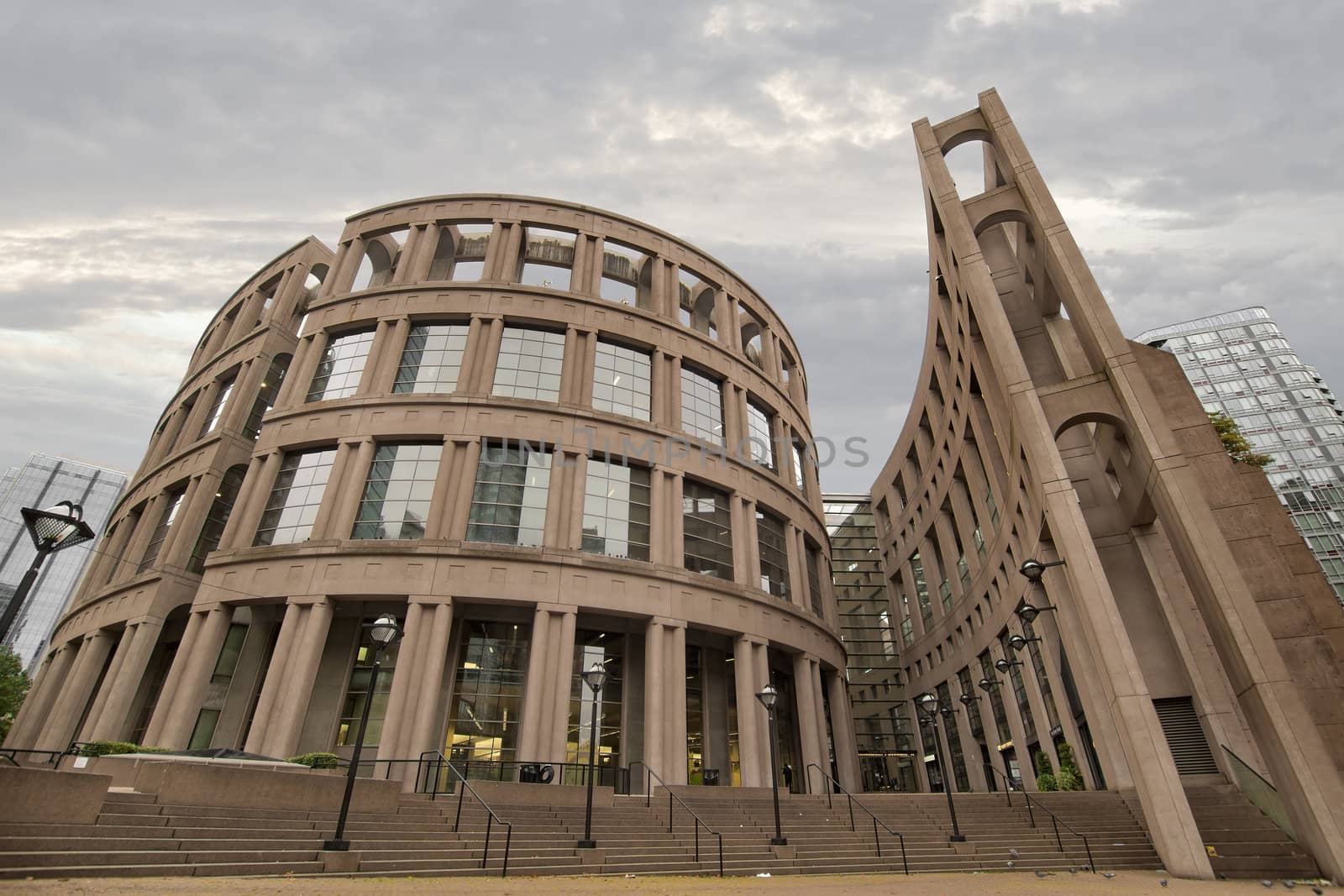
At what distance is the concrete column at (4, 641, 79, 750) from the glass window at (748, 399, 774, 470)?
109ft

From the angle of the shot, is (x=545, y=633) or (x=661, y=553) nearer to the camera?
(x=545, y=633)

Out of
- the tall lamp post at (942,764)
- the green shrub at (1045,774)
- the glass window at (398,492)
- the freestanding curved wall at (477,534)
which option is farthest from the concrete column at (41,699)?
the green shrub at (1045,774)

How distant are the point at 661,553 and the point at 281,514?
1501cm

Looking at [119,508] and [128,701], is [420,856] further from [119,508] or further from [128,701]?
[119,508]

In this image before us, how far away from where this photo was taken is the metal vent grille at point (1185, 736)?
63.4 feet

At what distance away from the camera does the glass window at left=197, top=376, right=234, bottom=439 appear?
3384 cm

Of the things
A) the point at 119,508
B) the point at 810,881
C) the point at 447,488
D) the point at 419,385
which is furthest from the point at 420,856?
the point at 119,508

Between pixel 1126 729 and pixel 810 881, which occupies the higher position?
pixel 1126 729

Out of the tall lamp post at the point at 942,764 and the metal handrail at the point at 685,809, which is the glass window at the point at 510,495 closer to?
the metal handrail at the point at 685,809

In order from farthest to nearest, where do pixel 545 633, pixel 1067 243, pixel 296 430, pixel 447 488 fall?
pixel 296 430 < pixel 447 488 < pixel 545 633 < pixel 1067 243

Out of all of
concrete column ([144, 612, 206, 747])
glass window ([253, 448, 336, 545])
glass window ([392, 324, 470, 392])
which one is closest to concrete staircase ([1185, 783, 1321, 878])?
glass window ([392, 324, 470, 392])

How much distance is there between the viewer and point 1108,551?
2167 cm

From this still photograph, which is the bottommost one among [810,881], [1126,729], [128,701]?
[810,881]

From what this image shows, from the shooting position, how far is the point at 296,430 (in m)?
27.4
